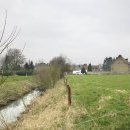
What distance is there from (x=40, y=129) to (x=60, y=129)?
49.7 inches

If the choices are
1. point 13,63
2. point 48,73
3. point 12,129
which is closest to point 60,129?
point 12,129

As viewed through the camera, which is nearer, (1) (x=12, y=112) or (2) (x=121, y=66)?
(1) (x=12, y=112)

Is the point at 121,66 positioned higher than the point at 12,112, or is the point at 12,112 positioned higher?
the point at 121,66

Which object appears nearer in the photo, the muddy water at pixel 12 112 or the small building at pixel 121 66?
the muddy water at pixel 12 112

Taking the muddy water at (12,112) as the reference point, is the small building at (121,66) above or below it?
above

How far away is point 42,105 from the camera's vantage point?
25.9 m

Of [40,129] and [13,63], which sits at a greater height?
[13,63]

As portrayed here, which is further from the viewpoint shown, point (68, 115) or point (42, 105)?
point (42, 105)

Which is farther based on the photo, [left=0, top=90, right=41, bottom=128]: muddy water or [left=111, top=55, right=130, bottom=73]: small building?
[left=111, top=55, right=130, bottom=73]: small building

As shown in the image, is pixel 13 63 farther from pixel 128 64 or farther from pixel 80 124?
pixel 128 64

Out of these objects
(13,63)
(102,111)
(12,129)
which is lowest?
(12,129)

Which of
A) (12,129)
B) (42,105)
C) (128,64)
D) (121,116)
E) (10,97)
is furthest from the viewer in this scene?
(128,64)

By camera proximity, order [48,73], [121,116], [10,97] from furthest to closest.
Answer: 1. [48,73]
2. [10,97]
3. [121,116]

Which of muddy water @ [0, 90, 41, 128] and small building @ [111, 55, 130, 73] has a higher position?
small building @ [111, 55, 130, 73]
